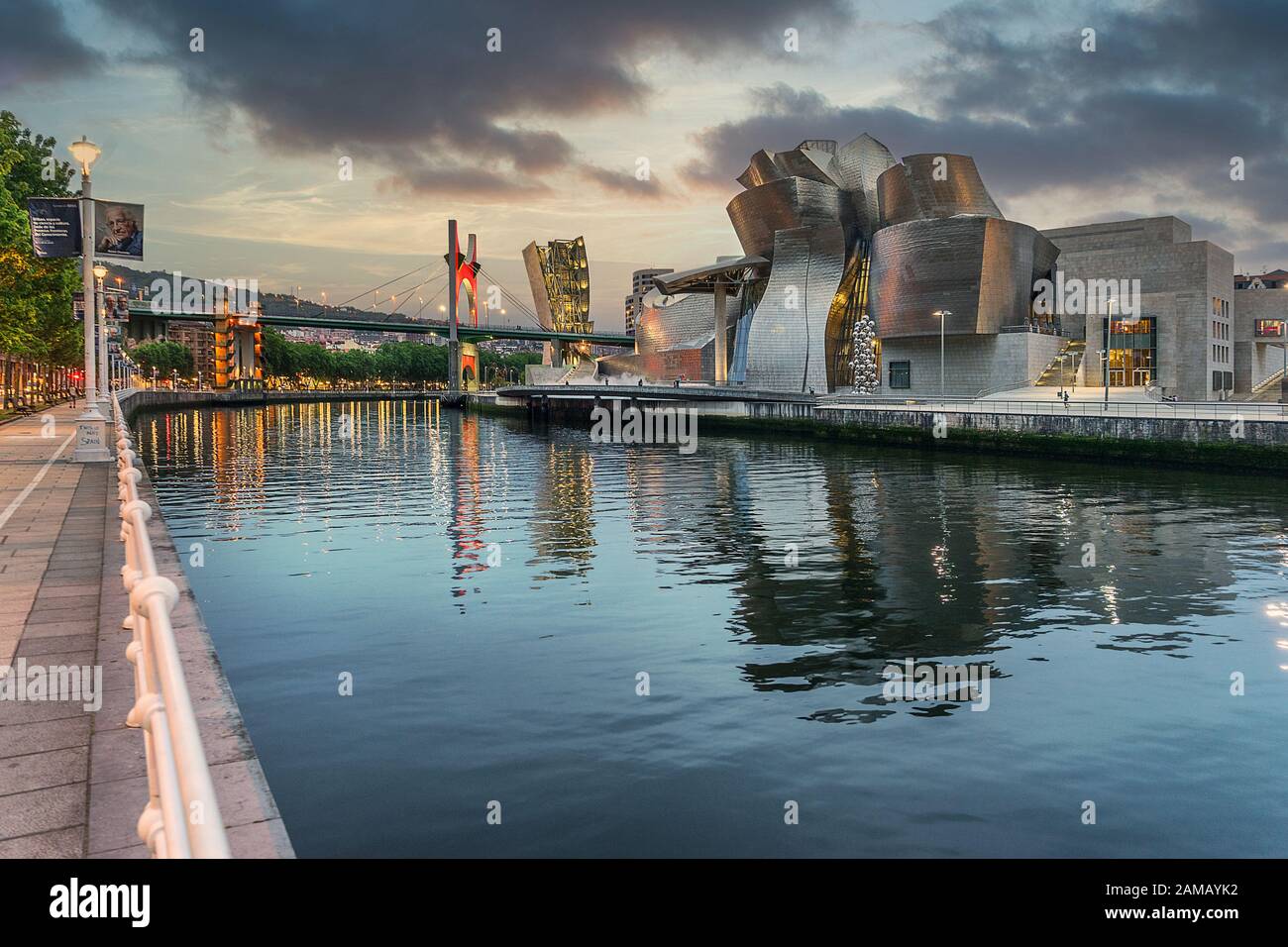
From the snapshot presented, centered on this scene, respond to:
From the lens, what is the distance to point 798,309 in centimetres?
9188

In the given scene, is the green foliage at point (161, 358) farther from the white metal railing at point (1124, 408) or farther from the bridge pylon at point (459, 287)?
the white metal railing at point (1124, 408)

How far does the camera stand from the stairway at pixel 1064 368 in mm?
81688

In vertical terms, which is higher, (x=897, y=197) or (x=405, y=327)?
(x=897, y=197)

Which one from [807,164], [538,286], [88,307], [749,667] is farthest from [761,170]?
[749,667]

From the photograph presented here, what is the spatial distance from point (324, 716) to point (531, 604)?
5881mm

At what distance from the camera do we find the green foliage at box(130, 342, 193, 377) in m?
191

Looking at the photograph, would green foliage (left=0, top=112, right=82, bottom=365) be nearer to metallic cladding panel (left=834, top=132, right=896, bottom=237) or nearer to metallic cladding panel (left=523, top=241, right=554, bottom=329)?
metallic cladding panel (left=834, top=132, right=896, bottom=237)

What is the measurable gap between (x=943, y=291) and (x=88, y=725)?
78.9 m

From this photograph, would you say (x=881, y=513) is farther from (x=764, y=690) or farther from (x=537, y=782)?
(x=537, y=782)

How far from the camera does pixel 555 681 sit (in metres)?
11.7

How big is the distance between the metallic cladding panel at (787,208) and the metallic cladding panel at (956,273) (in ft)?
32.5

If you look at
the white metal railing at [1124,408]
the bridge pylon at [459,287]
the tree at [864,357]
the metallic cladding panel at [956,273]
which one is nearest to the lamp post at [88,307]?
the white metal railing at [1124,408]

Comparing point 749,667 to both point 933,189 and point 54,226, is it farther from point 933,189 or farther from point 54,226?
point 933,189
